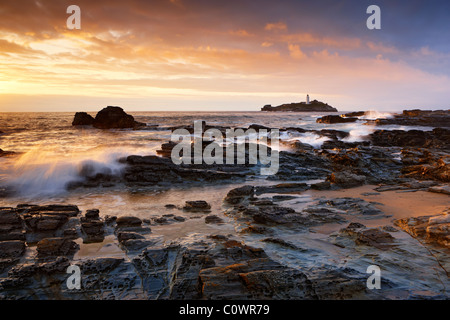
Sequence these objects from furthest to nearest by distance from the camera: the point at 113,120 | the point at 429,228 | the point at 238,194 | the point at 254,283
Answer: the point at 113,120, the point at 238,194, the point at 429,228, the point at 254,283

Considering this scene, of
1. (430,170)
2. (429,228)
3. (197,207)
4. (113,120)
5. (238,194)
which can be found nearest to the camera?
(429,228)

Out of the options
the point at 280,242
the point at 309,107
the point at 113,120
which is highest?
the point at 309,107

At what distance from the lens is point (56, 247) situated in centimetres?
578

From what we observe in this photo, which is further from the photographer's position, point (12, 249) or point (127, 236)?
point (127, 236)

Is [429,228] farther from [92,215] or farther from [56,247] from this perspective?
[92,215]

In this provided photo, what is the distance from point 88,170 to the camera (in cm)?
1333

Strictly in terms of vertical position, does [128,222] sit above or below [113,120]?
below

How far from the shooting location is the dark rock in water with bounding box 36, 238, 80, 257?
5680 millimetres

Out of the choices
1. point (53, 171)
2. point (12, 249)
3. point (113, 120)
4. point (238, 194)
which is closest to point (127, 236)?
point (12, 249)

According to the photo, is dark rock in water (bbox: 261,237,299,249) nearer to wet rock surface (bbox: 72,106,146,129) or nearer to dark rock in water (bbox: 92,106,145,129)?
wet rock surface (bbox: 72,106,146,129)

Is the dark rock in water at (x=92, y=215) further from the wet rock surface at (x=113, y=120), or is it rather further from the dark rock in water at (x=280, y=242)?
the wet rock surface at (x=113, y=120)

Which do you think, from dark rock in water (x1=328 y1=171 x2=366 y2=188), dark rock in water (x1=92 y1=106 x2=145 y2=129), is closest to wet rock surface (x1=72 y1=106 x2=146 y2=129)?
dark rock in water (x1=92 y1=106 x2=145 y2=129)

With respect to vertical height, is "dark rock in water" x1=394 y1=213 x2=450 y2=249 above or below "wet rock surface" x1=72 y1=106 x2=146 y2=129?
below
